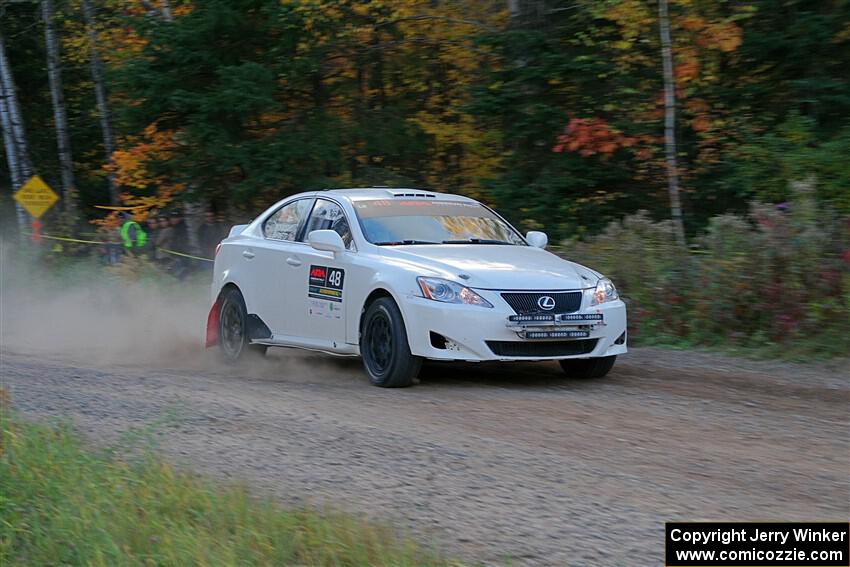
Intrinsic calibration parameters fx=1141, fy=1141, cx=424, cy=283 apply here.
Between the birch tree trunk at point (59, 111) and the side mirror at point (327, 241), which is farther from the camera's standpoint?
the birch tree trunk at point (59, 111)

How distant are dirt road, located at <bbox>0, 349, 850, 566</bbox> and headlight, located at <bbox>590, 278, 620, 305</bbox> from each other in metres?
0.71

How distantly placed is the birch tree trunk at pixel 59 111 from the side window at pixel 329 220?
1989 cm

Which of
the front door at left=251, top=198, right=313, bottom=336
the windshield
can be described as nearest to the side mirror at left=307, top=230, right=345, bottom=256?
the windshield

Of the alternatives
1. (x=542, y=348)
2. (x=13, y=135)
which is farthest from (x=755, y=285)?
(x=13, y=135)

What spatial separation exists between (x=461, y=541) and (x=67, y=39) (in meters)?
31.8

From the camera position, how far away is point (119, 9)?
2728 cm

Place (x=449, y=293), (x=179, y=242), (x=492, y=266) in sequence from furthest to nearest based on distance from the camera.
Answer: (x=179, y=242), (x=492, y=266), (x=449, y=293)

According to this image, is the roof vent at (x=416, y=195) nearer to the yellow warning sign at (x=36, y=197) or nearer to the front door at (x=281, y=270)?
the front door at (x=281, y=270)

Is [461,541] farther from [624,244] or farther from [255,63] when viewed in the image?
[255,63]

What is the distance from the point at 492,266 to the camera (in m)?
9.42

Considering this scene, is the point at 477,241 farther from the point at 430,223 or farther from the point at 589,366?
the point at 589,366

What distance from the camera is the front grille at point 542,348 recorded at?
29.8ft

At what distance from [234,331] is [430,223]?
2.63 meters

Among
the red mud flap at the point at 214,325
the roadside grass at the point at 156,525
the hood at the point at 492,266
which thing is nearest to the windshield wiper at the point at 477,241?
the hood at the point at 492,266
